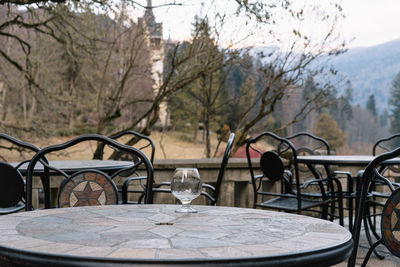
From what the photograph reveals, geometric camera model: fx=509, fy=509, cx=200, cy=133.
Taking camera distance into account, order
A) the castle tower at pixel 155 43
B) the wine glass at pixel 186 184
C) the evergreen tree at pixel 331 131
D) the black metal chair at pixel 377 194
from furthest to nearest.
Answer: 1. the evergreen tree at pixel 331 131
2. the castle tower at pixel 155 43
3. the black metal chair at pixel 377 194
4. the wine glass at pixel 186 184

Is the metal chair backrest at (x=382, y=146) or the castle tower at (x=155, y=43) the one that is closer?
the metal chair backrest at (x=382, y=146)

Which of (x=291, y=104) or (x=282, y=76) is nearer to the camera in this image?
(x=282, y=76)

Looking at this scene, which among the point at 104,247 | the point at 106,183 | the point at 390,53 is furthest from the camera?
the point at 390,53

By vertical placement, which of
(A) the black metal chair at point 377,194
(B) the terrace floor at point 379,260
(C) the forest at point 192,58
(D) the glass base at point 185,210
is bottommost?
(B) the terrace floor at point 379,260

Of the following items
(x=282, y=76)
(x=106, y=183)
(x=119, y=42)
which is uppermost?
(x=119, y=42)

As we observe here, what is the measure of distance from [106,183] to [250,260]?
59.7 inches

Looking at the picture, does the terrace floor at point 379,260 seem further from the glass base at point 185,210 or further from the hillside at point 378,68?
the hillside at point 378,68

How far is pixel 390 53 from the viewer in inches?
551

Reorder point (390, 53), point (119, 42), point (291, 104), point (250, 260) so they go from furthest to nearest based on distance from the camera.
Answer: point (390, 53) → point (291, 104) → point (119, 42) → point (250, 260)

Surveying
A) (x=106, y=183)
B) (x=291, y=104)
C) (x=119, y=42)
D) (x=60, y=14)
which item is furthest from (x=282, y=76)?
(x=106, y=183)

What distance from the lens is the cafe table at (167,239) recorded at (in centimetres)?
100

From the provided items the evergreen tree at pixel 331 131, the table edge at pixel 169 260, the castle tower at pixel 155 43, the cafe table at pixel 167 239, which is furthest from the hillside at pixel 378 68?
Answer: the table edge at pixel 169 260

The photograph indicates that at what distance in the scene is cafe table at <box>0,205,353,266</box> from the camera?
100cm

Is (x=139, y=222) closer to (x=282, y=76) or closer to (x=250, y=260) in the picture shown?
(x=250, y=260)
